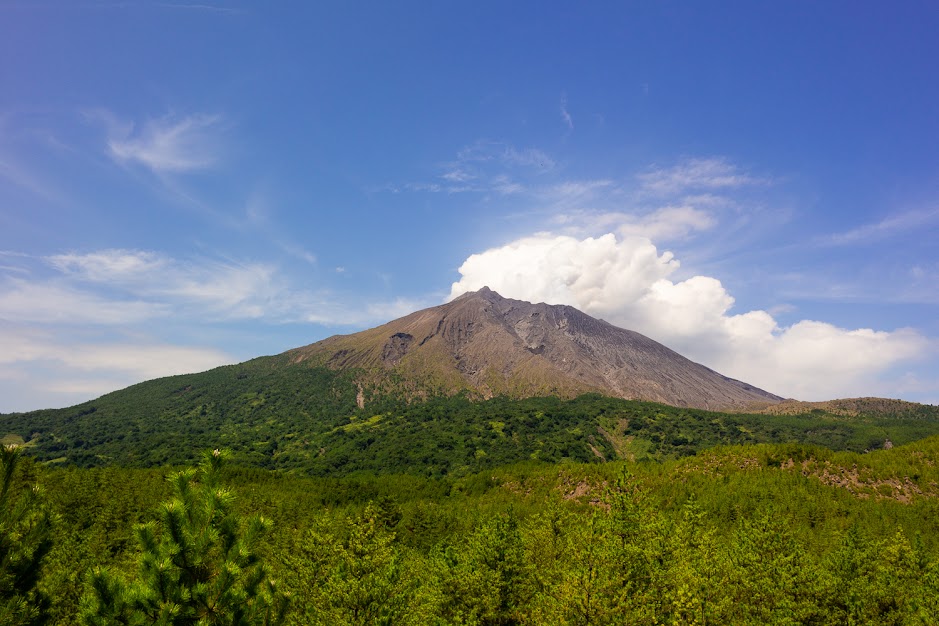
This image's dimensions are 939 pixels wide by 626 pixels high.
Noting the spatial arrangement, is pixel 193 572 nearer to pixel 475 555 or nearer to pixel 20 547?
pixel 20 547

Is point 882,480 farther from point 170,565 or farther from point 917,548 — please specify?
point 170,565

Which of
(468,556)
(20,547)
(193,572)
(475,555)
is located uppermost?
(20,547)

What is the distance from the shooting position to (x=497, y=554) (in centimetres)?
3850

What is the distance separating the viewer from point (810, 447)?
12044cm

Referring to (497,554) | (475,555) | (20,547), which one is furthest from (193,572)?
(497,554)

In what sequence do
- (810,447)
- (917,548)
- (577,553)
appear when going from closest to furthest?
(577,553) → (917,548) → (810,447)

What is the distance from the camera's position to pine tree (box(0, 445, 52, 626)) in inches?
467

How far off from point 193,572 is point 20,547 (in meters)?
5.14

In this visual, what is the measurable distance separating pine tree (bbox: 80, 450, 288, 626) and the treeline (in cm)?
5

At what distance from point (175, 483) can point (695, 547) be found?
4665 centimetres

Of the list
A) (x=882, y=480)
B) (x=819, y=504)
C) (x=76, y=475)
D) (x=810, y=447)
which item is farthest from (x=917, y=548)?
(x=76, y=475)

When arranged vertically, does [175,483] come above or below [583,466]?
above

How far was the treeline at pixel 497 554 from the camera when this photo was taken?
12172 mm

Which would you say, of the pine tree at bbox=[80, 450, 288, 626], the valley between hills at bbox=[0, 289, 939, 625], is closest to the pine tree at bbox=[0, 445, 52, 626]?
the valley between hills at bbox=[0, 289, 939, 625]
